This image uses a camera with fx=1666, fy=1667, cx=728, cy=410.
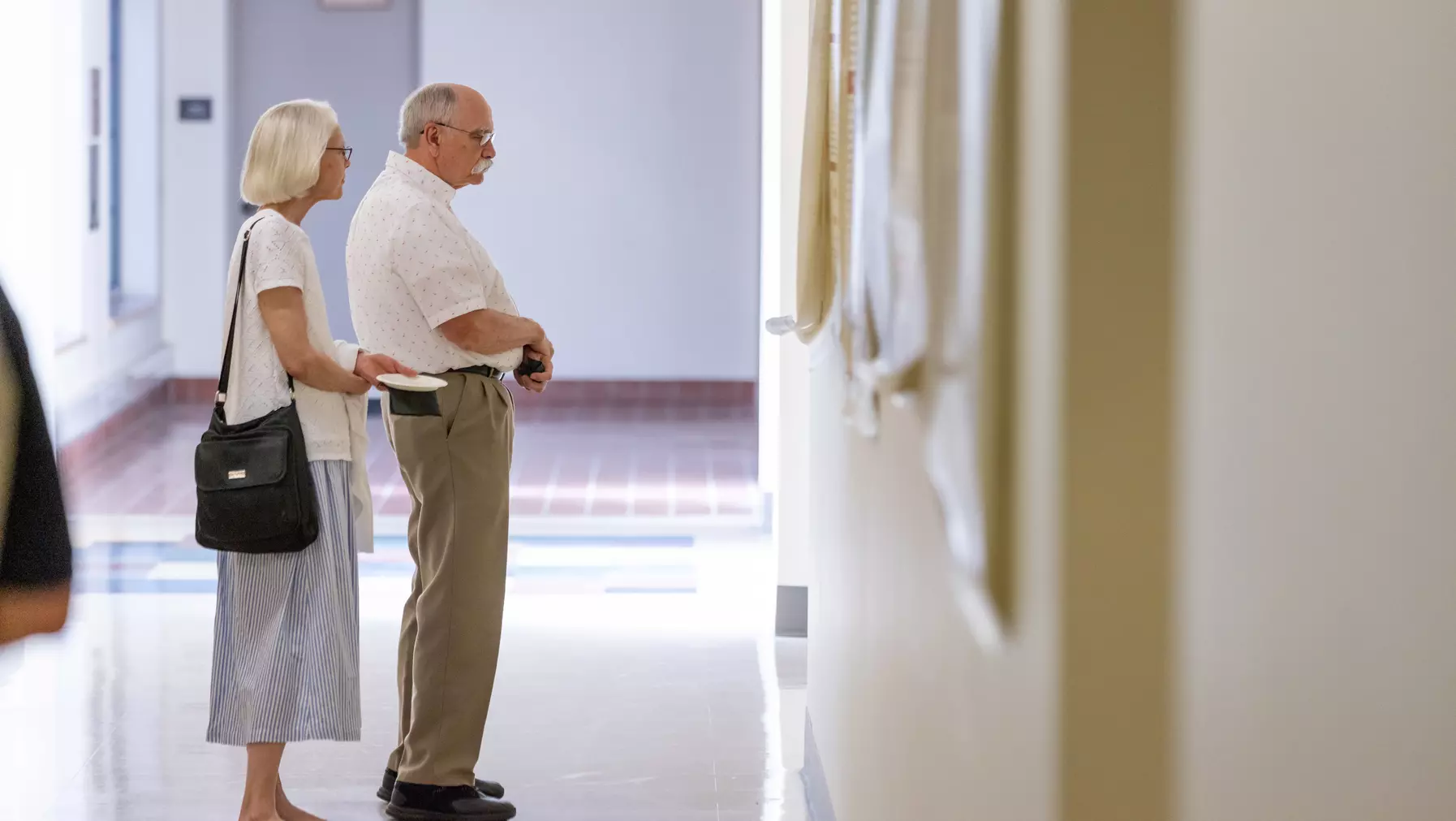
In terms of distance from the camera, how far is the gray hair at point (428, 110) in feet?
11.9

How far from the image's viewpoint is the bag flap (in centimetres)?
329

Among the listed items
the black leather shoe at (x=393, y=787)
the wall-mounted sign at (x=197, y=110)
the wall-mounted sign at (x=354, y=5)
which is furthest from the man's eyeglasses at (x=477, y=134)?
the wall-mounted sign at (x=354, y=5)

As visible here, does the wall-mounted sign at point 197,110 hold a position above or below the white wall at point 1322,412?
above

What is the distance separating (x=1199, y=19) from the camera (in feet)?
3.93

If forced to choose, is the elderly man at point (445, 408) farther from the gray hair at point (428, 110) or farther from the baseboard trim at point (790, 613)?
the baseboard trim at point (790, 613)

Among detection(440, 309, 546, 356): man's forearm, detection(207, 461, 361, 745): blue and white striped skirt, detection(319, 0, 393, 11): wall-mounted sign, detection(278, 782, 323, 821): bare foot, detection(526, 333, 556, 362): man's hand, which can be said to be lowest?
detection(278, 782, 323, 821): bare foot

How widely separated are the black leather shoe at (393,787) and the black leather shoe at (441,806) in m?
0.11

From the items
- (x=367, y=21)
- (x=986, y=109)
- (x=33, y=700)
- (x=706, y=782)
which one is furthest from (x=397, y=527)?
(x=986, y=109)

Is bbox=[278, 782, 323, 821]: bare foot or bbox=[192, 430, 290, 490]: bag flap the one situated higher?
bbox=[192, 430, 290, 490]: bag flap

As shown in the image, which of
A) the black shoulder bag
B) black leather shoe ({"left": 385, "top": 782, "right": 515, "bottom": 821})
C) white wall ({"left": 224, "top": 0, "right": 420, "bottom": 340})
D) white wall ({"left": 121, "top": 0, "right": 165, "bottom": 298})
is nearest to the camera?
the black shoulder bag

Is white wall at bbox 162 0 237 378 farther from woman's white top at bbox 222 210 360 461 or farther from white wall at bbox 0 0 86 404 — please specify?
woman's white top at bbox 222 210 360 461

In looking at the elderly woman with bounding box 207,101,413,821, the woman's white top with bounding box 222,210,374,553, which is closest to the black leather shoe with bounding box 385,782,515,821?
the elderly woman with bounding box 207,101,413,821

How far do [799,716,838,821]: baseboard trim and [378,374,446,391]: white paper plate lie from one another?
1.19m

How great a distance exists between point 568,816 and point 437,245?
4.35 ft
